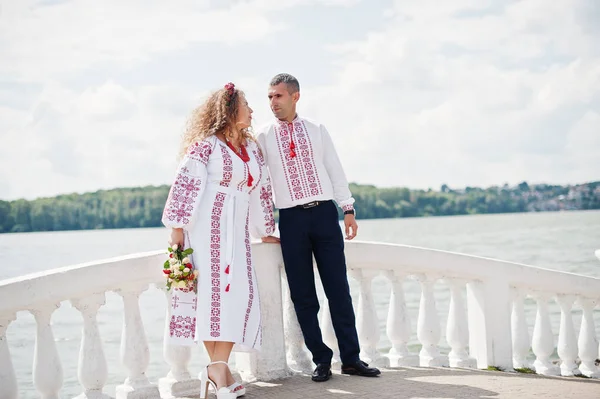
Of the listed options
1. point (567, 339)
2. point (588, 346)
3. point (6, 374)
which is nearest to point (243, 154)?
point (6, 374)

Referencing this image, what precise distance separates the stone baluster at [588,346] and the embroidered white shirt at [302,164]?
199cm

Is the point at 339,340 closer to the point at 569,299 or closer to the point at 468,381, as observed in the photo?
the point at 468,381

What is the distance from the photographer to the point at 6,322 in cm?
354

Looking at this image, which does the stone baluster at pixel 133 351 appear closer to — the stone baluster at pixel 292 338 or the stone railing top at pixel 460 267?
the stone baluster at pixel 292 338

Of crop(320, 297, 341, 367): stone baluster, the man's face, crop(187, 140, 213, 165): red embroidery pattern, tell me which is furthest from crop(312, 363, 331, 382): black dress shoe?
the man's face

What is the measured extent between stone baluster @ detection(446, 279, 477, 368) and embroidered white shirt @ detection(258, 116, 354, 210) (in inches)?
39.7

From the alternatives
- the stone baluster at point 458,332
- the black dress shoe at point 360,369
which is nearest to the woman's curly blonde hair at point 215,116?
the black dress shoe at point 360,369

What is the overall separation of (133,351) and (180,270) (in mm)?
524

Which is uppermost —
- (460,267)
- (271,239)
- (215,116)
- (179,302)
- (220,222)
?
(215,116)

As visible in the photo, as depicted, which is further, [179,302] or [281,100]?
[281,100]

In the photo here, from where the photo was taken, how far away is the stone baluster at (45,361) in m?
3.62

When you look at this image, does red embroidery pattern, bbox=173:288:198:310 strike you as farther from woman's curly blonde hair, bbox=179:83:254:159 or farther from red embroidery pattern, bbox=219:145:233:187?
woman's curly blonde hair, bbox=179:83:254:159

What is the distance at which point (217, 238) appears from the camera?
156 inches

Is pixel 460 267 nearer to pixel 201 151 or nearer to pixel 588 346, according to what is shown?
pixel 588 346
